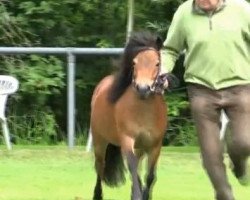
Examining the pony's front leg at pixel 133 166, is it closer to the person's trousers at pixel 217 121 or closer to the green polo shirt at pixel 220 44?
the person's trousers at pixel 217 121

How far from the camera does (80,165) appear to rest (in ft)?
38.8

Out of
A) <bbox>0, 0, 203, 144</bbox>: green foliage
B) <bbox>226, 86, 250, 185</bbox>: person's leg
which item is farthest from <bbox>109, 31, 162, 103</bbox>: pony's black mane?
<bbox>0, 0, 203, 144</bbox>: green foliage

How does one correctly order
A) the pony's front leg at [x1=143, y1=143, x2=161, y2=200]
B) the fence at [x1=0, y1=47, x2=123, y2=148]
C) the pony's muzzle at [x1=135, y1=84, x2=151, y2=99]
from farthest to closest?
the fence at [x1=0, y1=47, x2=123, y2=148] → the pony's front leg at [x1=143, y1=143, x2=161, y2=200] → the pony's muzzle at [x1=135, y1=84, x2=151, y2=99]

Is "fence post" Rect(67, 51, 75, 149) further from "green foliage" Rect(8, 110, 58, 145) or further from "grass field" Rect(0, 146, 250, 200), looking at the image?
"green foliage" Rect(8, 110, 58, 145)

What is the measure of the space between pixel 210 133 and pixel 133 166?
1231mm

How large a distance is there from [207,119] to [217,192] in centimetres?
59

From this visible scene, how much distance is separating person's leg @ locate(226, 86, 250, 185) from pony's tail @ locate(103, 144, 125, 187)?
7.88 ft

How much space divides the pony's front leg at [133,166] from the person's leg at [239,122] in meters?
1.15

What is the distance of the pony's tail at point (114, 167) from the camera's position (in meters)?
9.66

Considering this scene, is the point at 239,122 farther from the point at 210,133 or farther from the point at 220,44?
the point at 220,44

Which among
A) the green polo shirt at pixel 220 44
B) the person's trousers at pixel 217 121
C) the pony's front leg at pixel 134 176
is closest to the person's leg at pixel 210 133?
the person's trousers at pixel 217 121

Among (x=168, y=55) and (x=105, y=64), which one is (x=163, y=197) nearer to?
(x=168, y=55)


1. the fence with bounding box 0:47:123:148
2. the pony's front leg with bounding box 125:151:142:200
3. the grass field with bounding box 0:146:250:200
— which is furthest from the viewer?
the fence with bounding box 0:47:123:148

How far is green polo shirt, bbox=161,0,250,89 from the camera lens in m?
7.29
